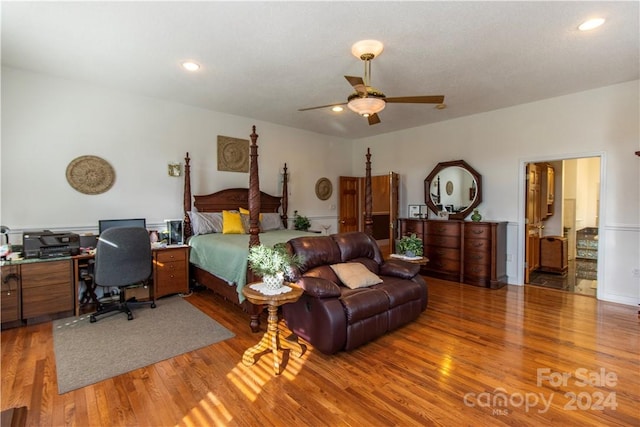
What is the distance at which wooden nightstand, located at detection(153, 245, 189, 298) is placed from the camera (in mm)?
4113

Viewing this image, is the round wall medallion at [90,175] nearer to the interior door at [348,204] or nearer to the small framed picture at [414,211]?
the interior door at [348,204]

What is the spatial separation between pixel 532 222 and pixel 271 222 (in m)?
4.74

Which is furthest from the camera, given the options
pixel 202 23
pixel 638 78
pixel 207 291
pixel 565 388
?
pixel 207 291

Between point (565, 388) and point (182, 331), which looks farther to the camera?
point (182, 331)

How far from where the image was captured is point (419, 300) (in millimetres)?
3379

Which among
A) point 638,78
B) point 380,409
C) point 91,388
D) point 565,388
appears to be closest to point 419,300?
point 565,388

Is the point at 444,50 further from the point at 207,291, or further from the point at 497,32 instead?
the point at 207,291

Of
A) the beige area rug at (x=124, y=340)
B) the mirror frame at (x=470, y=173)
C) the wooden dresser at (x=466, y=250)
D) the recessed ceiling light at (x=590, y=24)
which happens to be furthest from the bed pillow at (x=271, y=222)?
the recessed ceiling light at (x=590, y=24)

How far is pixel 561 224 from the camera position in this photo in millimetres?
6211

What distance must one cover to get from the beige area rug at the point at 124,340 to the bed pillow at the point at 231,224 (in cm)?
130

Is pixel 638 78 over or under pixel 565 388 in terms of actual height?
over

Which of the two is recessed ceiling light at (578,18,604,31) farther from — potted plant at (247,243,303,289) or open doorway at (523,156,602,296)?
potted plant at (247,243,303,289)

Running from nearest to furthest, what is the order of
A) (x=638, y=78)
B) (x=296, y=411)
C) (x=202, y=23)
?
(x=296, y=411) < (x=202, y=23) < (x=638, y=78)

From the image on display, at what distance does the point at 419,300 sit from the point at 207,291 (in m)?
3.03
